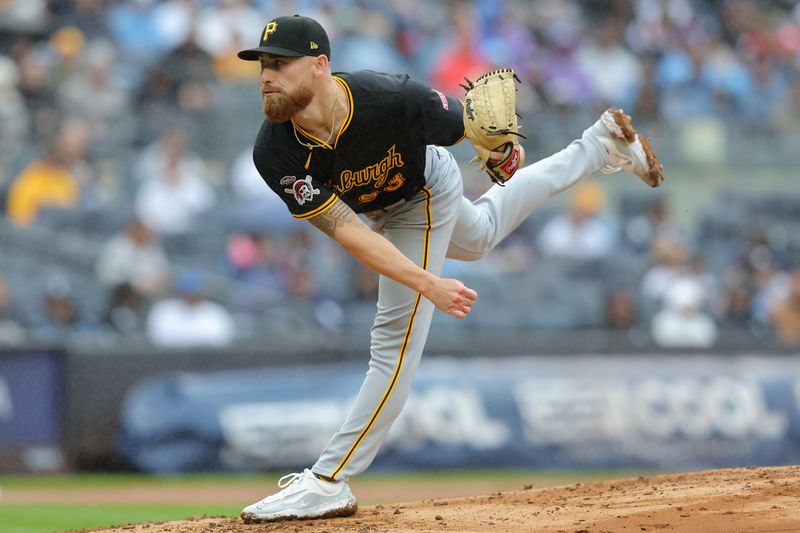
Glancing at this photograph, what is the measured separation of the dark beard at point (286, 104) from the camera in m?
4.94

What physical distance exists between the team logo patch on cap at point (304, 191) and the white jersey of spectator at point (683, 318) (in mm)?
7605

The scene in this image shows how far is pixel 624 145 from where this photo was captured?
6.19 m

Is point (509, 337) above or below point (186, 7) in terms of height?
below

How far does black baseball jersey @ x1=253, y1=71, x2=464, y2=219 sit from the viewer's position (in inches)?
199

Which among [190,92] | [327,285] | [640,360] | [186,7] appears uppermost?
[186,7]

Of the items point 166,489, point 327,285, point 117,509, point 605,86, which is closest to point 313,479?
point 117,509

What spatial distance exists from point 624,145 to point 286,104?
199 cm

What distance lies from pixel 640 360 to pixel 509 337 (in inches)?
48.0

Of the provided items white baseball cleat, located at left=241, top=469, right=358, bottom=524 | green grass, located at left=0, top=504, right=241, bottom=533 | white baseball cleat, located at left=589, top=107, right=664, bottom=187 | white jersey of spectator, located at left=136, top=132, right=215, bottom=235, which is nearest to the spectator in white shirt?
white jersey of spectator, located at left=136, top=132, right=215, bottom=235

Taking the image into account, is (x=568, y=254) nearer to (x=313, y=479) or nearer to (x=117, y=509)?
(x=117, y=509)

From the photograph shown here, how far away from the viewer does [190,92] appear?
1280 centimetres

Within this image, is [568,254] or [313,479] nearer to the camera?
[313,479]

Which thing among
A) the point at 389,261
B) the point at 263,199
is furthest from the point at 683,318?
the point at 389,261

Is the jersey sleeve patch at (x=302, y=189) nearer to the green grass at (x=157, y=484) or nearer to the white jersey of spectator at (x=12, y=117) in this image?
the green grass at (x=157, y=484)
